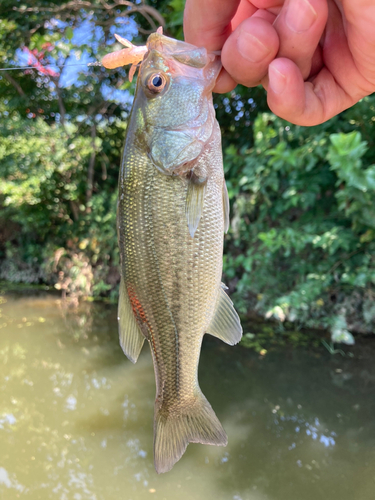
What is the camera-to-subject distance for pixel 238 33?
3.76ft

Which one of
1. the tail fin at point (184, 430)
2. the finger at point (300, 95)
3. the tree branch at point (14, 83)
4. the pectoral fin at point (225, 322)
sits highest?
the finger at point (300, 95)

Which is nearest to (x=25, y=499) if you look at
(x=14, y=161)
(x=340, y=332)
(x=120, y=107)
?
(x=340, y=332)

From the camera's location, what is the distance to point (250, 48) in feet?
3.72

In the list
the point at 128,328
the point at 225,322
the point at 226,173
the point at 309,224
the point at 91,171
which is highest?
the point at 225,322

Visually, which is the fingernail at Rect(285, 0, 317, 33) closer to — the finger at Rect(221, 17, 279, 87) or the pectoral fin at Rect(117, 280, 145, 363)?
the finger at Rect(221, 17, 279, 87)

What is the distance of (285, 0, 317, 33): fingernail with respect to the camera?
41.9 inches

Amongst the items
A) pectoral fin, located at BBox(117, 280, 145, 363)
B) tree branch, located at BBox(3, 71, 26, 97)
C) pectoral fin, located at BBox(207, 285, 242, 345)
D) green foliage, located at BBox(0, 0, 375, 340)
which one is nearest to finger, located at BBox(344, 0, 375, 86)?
pectoral fin, located at BBox(207, 285, 242, 345)

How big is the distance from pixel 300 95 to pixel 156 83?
55cm

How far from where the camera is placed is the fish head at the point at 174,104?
123cm

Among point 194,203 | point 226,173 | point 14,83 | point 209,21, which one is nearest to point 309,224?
point 226,173

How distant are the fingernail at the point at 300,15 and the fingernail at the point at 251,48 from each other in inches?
4.3

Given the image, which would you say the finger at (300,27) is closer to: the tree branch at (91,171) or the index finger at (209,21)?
the index finger at (209,21)

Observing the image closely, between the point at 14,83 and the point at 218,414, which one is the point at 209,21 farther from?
Result: the point at 14,83

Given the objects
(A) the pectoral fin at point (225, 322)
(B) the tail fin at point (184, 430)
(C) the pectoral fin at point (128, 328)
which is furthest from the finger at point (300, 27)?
(B) the tail fin at point (184, 430)
